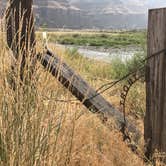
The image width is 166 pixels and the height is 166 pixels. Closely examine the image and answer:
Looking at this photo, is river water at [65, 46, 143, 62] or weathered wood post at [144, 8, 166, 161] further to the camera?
river water at [65, 46, 143, 62]

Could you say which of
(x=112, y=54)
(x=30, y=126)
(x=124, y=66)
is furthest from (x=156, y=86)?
(x=112, y=54)

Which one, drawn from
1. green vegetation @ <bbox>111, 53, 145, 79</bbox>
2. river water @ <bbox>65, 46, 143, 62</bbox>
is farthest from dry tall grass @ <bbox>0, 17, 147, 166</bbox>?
river water @ <bbox>65, 46, 143, 62</bbox>

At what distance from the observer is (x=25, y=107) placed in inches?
147

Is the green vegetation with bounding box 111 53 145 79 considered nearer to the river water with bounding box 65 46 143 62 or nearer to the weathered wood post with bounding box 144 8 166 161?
the river water with bounding box 65 46 143 62

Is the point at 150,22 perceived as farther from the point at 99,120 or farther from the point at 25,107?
the point at 25,107

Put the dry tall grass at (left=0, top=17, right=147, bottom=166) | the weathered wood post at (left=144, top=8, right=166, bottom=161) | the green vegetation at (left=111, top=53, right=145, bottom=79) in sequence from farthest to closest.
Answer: the green vegetation at (left=111, top=53, right=145, bottom=79) → the weathered wood post at (left=144, top=8, right=166, bottom=161) → the dry tall grass at (left=0, top=17, right=147, bottom=166)

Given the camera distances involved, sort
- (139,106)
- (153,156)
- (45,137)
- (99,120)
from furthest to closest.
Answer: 1. (139,106)
2. (99,120)
3. (153,156)
4. (45,137)

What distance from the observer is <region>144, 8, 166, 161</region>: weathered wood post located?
16.1ft

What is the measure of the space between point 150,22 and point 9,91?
1721 mm

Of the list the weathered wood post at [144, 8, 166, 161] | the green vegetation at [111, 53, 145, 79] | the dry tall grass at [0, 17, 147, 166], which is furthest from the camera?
the green vegetation at [111, 53, 145, 79]

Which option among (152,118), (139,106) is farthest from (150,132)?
(139,106)

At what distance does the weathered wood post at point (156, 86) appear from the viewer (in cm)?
492

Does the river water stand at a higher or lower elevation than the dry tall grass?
higher

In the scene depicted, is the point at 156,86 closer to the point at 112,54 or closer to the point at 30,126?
the point at 30,126
